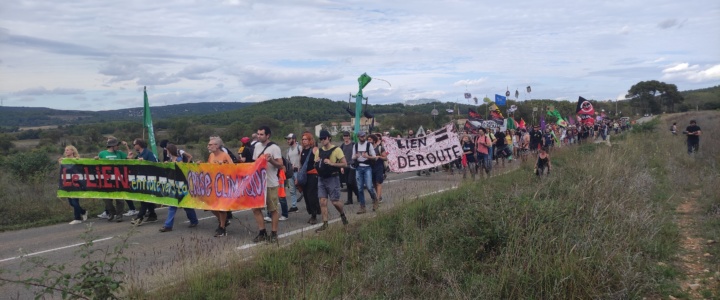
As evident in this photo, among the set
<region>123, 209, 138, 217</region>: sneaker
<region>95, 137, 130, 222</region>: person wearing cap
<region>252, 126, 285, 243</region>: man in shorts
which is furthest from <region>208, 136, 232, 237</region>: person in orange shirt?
<region>123, 209, 138, 217</region>: sneaker

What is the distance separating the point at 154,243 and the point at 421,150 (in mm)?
9820

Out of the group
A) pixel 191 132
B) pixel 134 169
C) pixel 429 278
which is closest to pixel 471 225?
pixel 429 278

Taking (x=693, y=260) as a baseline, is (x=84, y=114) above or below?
above

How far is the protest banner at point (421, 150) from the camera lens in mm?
16500

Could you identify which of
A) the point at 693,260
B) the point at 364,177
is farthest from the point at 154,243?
the point at 693,260

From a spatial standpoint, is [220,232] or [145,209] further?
[145,209]

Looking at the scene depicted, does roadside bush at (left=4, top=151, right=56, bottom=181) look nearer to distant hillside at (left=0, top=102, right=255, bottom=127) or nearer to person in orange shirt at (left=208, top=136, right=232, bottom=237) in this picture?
person in orange shirt at (left=208, top=136, right=232, bottom=237)

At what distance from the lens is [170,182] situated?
10.1 m

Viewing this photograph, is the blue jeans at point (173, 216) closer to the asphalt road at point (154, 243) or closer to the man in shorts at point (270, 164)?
the asphalt road at point (154, 243)

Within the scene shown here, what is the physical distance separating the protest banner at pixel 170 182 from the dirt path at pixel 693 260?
593cm

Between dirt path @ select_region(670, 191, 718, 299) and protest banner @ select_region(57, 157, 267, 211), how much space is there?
19.5ft

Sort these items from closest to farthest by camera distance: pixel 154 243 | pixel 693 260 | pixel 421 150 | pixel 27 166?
pixel 693 260
pixel 154 243
pixel 421 150
pixel 27 166

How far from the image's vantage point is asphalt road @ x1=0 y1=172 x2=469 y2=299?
20.5 feet

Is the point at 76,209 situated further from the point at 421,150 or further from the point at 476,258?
the point at 421,150
